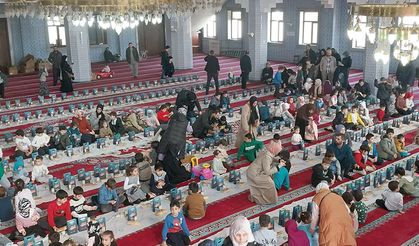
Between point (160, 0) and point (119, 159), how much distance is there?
3.15 meters

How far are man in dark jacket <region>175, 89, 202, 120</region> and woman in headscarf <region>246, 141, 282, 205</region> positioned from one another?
4.08m

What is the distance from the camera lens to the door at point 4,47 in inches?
742

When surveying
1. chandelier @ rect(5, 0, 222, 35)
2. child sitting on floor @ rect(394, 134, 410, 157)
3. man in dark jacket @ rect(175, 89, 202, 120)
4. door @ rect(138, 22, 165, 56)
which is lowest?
child sitting on floor @ rect(394, 134, 410, 157)

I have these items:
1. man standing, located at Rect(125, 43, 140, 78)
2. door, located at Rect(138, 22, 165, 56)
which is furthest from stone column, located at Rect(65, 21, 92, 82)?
door, located at Rect(138, 22, 165, 56)

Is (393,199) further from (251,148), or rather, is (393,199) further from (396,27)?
(251,148)

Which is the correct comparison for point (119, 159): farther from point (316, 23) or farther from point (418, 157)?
point (316, 23)

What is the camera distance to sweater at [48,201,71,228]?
6406 mm

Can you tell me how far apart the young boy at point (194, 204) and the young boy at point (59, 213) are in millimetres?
1517

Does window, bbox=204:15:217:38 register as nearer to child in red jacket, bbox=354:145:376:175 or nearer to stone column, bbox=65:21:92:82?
stone column, bbox=65:21:92:82

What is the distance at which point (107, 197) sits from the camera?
7.00 m

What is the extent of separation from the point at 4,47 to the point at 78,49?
171 inches

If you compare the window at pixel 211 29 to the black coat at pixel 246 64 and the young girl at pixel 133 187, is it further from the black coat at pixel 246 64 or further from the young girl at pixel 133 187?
the young girl at pixel 133 187

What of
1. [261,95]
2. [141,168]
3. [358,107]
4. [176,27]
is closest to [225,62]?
[176,27]

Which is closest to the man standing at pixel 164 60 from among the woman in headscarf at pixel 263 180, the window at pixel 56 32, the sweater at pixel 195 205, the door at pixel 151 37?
the window at pixel 56 32
